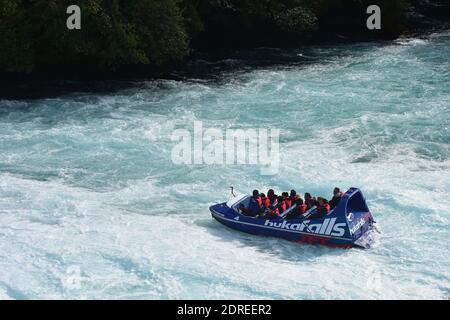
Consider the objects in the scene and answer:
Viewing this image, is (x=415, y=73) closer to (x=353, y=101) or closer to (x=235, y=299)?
(x=353, y=101)

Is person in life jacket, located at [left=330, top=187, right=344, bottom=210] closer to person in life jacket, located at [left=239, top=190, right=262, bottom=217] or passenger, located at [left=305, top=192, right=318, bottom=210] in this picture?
passenger, located at [left=305, top=192, right=318, bottom=210]

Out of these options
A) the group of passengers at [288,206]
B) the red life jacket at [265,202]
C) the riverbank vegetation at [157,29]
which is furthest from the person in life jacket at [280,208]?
the riverbank vegetation at [157,29]

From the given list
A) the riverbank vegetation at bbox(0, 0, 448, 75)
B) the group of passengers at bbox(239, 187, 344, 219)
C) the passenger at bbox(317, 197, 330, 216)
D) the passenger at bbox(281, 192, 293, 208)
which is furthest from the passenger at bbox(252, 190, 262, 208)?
the riverbank vegetation at bbox(0, 0, 448, 75)

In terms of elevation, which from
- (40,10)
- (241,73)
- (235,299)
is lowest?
(235,299)

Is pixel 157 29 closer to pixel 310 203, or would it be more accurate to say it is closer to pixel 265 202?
pixel 265 202

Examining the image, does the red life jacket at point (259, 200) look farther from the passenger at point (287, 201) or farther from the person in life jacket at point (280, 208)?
the passenger at point (287, 201)

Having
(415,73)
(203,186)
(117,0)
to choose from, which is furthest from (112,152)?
(415,73)
